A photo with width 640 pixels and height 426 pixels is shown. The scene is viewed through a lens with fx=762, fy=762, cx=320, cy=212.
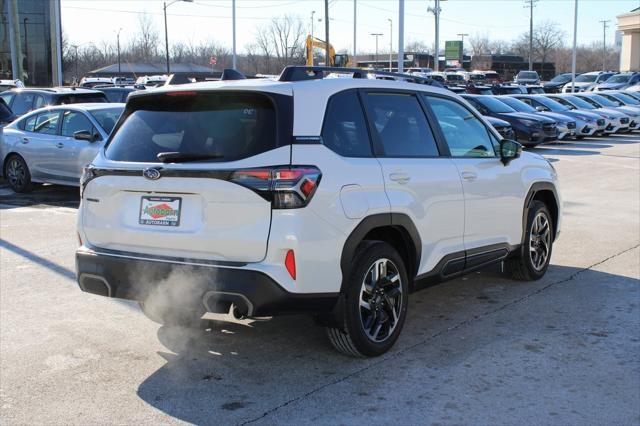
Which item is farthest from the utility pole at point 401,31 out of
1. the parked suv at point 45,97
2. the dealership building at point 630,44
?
the dealership building at point 630,44

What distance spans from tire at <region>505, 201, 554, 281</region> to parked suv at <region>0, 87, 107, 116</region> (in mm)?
11855

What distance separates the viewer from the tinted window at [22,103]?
1738cm

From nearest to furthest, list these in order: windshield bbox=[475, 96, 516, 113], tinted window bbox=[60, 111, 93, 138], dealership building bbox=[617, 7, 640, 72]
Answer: tinted window bbox=[60, 111, 93, 138] → windshield bbox=[475, 96, 516, 113] → dealership building bbox=[617, 7, 640, 72]

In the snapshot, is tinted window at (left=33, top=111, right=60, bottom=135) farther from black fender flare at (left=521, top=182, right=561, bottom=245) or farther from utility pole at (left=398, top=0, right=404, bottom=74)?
utility pole at (left=398, top=0, right=404, bottom=74)

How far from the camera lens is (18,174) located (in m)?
13.5

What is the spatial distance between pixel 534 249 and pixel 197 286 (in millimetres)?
3690

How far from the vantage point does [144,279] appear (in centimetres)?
466

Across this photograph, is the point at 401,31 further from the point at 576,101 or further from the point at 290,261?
the point at 290,261

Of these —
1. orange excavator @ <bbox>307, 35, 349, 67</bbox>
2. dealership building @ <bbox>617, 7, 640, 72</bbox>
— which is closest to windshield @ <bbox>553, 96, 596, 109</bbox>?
orange excavator @ <bbox>307, 35, 349, 67</bbox>

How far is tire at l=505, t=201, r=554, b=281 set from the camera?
682cm

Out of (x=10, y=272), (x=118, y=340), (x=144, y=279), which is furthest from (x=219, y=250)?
(x=10, y=272)

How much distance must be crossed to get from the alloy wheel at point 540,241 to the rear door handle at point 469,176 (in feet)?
3.99

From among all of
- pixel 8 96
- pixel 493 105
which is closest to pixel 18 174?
pixel 8 96

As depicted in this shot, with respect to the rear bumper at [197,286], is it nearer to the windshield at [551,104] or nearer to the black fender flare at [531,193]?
the black fender flare at [531,193]
